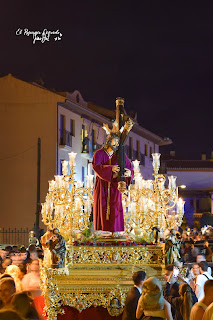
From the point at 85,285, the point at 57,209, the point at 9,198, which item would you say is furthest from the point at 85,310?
the point at 9,198

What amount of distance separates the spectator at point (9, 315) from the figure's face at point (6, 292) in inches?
44.0

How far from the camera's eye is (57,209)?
42.6 ft

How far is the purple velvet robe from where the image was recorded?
36.2 feet

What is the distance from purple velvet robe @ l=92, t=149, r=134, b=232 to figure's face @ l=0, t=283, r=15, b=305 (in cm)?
457

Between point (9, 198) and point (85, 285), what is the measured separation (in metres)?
23.1

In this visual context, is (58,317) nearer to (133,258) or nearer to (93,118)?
(133,258)

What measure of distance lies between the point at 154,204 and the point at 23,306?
22.3 ft

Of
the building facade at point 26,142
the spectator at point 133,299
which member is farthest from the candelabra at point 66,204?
the building facade at point 26,142

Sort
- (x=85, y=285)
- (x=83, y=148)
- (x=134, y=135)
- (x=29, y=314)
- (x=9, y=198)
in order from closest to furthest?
1. (x=29, y=314)
2. (x=85, y=285)
3. (x=9, y=198)
4. (x=83, y=148)
5. (x=134, y=135)

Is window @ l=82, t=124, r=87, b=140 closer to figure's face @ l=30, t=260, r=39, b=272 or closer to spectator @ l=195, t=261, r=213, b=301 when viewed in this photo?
spectator @ l=195, t=261, r=213, b=301

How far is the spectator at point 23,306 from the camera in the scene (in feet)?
18.5

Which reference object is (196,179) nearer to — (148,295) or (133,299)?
(133,299)

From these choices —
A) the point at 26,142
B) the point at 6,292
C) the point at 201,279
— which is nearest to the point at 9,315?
the point at 6,292

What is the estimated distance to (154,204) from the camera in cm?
1223
